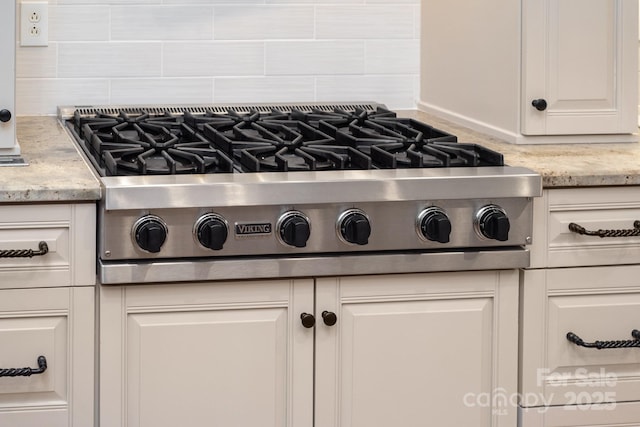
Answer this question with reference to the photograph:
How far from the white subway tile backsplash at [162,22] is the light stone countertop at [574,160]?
2.37 feet

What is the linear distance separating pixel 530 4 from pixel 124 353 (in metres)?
1.15

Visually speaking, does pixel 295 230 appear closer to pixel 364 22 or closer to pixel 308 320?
pixel 308 320

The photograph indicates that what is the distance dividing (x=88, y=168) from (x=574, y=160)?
971 mm

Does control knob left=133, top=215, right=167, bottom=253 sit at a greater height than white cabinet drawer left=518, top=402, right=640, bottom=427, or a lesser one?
greater

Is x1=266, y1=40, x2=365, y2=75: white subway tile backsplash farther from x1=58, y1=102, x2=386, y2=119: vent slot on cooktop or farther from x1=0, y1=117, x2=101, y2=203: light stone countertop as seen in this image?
x1=0, y1=117, x2=101, y2=203: light stone countertop

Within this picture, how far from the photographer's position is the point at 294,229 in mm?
1957

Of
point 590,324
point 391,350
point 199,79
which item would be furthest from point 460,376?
point 199,79

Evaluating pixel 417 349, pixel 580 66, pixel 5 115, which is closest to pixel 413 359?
pixel 417 349

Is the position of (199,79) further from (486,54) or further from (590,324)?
(590,324)

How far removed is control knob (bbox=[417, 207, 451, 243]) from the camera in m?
2.01

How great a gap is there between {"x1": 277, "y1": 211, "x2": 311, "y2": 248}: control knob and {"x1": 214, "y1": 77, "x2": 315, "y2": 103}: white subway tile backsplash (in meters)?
1.01

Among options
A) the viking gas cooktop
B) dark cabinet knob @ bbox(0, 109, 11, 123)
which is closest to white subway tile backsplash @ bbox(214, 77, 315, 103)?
the viking gas cooktop

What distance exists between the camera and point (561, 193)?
2133 mm

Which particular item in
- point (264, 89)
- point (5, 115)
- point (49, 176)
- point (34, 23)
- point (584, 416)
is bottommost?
point (584, 416)
